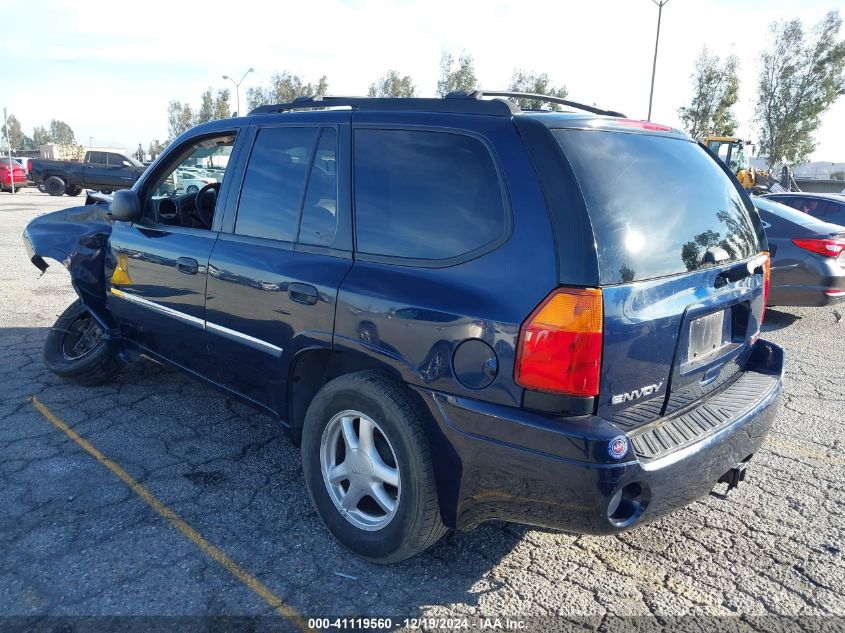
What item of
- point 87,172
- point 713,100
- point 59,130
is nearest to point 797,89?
point 713,100

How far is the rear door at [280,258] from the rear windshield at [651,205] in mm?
1049

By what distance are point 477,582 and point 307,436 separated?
97 centimetres

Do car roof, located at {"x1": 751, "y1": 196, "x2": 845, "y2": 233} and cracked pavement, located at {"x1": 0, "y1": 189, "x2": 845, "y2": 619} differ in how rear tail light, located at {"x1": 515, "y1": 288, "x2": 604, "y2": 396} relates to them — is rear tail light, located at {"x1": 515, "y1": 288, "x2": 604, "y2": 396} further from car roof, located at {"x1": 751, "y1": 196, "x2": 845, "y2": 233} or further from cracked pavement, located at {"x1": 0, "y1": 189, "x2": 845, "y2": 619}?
car roof, located at {"x1": 751, "y1": 196, "x2": 845, "y2": 233}

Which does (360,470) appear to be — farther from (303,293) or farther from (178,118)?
(178,118)

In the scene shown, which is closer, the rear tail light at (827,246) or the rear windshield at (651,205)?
the rear windshield at (651,205)

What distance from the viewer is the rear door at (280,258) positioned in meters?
2.80

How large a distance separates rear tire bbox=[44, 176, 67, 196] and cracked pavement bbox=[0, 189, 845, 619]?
24.4m

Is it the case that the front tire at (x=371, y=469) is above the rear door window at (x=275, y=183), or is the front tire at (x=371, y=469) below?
below

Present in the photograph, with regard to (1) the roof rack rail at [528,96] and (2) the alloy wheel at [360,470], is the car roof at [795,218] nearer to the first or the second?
(1) the roof rack rail at [528,96]

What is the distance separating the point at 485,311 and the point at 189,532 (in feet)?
5.89

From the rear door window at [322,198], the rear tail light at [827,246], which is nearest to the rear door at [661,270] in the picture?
the rear door window at [322,198]

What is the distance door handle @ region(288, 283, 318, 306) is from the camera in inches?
109

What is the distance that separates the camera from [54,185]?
25031mm

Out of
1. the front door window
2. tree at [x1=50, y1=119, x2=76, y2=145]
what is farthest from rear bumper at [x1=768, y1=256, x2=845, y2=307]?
tree at [x1=50, y1=119, x2=76, y2=145]
